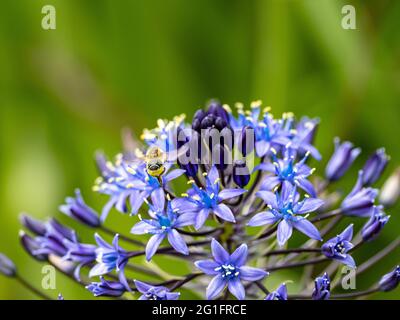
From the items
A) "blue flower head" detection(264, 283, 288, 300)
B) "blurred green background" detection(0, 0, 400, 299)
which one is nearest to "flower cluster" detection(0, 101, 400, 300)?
"blue flower head" detection(264, 283, 288, 300)

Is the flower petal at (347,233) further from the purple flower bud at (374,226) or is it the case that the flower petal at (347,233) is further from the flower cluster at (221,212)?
the purple flower bud at (374,226)

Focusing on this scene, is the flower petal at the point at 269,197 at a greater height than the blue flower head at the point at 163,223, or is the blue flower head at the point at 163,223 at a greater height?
the flower petal at the point at 269,197

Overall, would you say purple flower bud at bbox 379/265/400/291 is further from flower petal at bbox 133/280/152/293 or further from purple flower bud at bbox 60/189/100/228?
purple flower bud at bbox 60/189/100/228

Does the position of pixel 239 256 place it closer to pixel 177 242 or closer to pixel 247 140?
pixel 177 242

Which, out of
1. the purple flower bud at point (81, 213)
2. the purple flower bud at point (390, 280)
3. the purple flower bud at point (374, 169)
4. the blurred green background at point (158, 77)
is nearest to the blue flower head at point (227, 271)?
the purple flower bud at point (390, 280)
